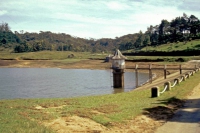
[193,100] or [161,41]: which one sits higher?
[161,41]

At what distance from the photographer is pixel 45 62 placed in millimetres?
113250

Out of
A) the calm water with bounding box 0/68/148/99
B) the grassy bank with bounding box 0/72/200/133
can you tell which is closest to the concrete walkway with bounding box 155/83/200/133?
the grassy bank with bounding box 0/72/200/133

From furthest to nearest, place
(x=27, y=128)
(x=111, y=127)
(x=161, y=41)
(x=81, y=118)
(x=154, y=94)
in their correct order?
(x=161, y=41) → (x=154, y=94) → (x=81, y=118) → (x=111, y=127) → (x=27, y=128)

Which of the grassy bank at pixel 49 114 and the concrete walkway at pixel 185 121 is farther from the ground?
the grassy bank at pixel 49 114

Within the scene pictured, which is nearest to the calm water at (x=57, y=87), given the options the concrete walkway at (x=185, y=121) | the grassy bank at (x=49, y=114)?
the grassy bank at (x=49, y=114)

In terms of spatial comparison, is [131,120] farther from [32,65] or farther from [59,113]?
[32,65]

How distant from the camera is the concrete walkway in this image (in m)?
11.8

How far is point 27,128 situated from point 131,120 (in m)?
4.98

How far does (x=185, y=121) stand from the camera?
43.7 ft

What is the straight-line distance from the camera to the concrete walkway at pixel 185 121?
464 inches

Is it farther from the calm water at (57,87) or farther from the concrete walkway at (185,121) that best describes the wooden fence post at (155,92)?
the calm water at (57,87)

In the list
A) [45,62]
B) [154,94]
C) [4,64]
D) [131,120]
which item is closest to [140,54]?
[45,62]

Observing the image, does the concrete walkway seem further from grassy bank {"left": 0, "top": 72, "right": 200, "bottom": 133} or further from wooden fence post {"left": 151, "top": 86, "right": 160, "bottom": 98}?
wooden fence post {"left": 151, "top": 86, "right": 160, "bottom": 98}

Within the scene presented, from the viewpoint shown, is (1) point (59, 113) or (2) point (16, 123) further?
(1) point (59, 113)
